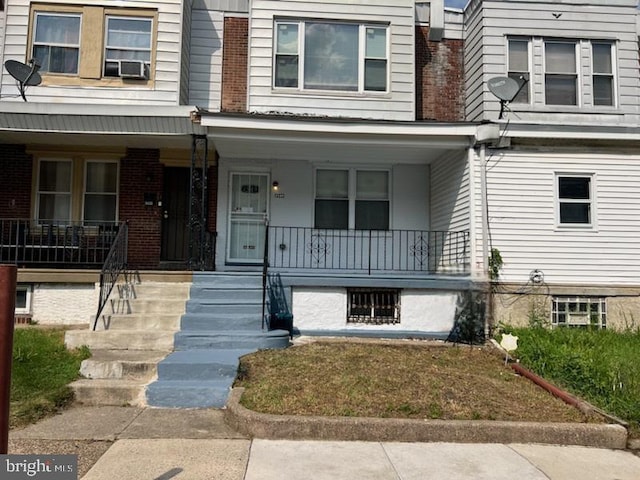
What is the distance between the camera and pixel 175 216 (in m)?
11.0

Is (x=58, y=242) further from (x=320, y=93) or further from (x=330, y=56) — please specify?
(x=330, y=56)

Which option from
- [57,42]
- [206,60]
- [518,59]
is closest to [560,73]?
[518,59]

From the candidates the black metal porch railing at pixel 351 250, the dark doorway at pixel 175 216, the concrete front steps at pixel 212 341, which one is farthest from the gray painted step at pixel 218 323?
the dark doorway at pixel 175 216

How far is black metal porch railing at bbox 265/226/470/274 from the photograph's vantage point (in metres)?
10.7

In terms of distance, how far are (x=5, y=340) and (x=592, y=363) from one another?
614 centimetres

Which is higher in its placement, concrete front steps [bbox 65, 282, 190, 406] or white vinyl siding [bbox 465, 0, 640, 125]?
white vinyl siding [bbox 465, 0, 640, 125]

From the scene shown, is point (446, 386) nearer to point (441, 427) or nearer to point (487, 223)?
point (441, 427)

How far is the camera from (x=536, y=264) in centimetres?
907

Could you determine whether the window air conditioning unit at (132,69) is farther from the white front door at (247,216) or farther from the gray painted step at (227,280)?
the gray painted step at (227,280)

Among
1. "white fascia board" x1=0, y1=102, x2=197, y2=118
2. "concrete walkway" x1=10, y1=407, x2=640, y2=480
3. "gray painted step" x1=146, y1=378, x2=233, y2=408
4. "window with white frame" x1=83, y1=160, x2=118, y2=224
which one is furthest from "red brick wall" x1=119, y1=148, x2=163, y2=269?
"concrete walkway" x1=10, y1=407, x2=640, y2=480

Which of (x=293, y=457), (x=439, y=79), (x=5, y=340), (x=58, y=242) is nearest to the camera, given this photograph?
(x=5, y=340)

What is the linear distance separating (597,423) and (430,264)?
249 inches

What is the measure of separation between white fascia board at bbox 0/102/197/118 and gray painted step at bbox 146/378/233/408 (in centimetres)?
499

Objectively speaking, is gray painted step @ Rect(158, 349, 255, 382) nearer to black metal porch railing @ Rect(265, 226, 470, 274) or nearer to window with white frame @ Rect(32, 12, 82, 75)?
black metal porch railing @ Rect(265, 226, 470, 274)
